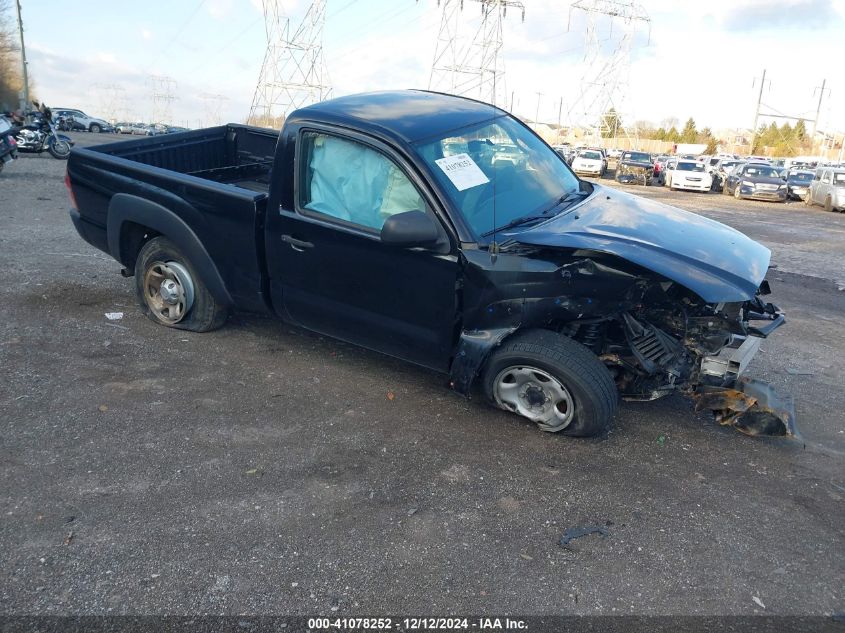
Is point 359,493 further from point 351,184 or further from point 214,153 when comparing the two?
point 214,153

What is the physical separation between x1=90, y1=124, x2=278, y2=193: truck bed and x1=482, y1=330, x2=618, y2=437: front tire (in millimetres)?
3189

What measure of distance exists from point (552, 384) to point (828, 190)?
22350mm

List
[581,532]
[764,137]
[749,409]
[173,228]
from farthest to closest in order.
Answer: [764,137], [173,228], [749,409], [581,532]

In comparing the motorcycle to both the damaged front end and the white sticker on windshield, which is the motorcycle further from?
the damaged front end

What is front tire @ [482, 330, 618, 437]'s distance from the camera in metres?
3.66

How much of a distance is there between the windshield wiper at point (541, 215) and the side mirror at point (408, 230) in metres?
0.37

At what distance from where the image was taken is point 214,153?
6.70 m

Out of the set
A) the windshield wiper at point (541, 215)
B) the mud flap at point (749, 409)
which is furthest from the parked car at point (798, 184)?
the mud flap at point (749, 409)

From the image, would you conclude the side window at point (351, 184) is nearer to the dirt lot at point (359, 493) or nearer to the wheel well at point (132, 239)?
the dirt lot at point (359, 493)

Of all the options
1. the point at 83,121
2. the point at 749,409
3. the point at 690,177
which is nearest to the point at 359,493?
the point at 749,409

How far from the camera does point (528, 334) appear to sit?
3846 mm

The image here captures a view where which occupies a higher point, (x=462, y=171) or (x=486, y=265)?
(x=462, y=171)

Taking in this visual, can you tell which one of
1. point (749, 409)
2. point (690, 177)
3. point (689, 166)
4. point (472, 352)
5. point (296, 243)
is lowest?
point (749, 409)

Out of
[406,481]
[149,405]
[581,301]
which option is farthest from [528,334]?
[149,405]
